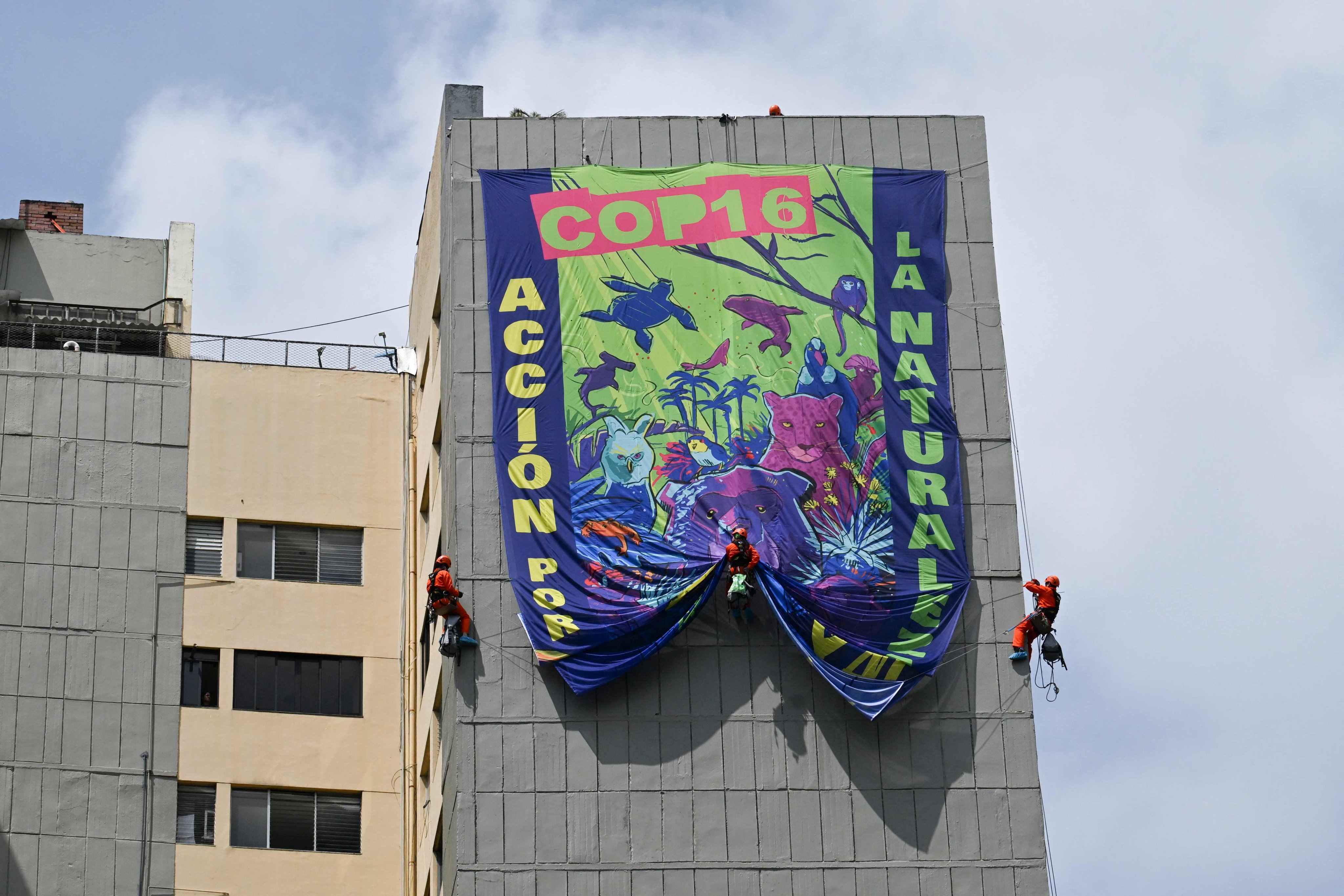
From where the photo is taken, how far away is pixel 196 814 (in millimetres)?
62656

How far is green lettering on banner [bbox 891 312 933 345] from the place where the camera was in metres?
55.2

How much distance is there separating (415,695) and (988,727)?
19290 mm

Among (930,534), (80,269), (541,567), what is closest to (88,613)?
(80,269)

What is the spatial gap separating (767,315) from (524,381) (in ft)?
20.4

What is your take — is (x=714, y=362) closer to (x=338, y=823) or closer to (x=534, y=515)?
(x=534, y=515)

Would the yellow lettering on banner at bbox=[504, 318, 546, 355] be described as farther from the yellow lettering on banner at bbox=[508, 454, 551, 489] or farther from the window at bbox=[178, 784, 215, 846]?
the window at bbox=[178, 784, 215, 846]

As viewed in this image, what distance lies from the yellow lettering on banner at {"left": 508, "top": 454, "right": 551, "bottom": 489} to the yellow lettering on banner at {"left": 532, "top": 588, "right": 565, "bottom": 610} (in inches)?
102

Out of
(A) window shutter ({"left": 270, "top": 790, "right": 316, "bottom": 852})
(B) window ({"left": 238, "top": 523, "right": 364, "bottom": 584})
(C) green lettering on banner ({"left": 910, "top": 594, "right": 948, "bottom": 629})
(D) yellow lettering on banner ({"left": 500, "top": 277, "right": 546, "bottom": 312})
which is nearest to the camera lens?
(C) green lettering on banner ({"left": 910, "top": 594, "right": 948, "bottom": 629})

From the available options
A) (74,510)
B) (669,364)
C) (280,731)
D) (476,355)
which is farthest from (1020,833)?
Answer: (74,510)

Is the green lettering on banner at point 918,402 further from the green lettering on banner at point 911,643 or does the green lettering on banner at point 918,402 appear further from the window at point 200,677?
the window at point 200,677

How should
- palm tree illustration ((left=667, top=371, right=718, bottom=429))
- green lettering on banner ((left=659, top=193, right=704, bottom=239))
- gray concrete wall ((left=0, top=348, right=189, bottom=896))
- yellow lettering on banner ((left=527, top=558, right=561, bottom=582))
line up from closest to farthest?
yellow lettering on banner ((left=527, top=558, right=561, bottom=582))
palm tree illustration ((left=667, top=371, right=718, bottom=429))
green lettering on banner ((left=659, top=193, right=704, bottom=239))
gray concrete wall ((left=0, top=348, right=189, bottom=896))

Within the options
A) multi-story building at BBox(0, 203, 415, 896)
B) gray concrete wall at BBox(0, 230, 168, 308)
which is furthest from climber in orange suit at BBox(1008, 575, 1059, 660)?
gray concrete wall at BBox(0, 230, 168, 308)

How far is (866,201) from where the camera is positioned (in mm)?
56406

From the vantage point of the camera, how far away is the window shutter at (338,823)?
208 feet
